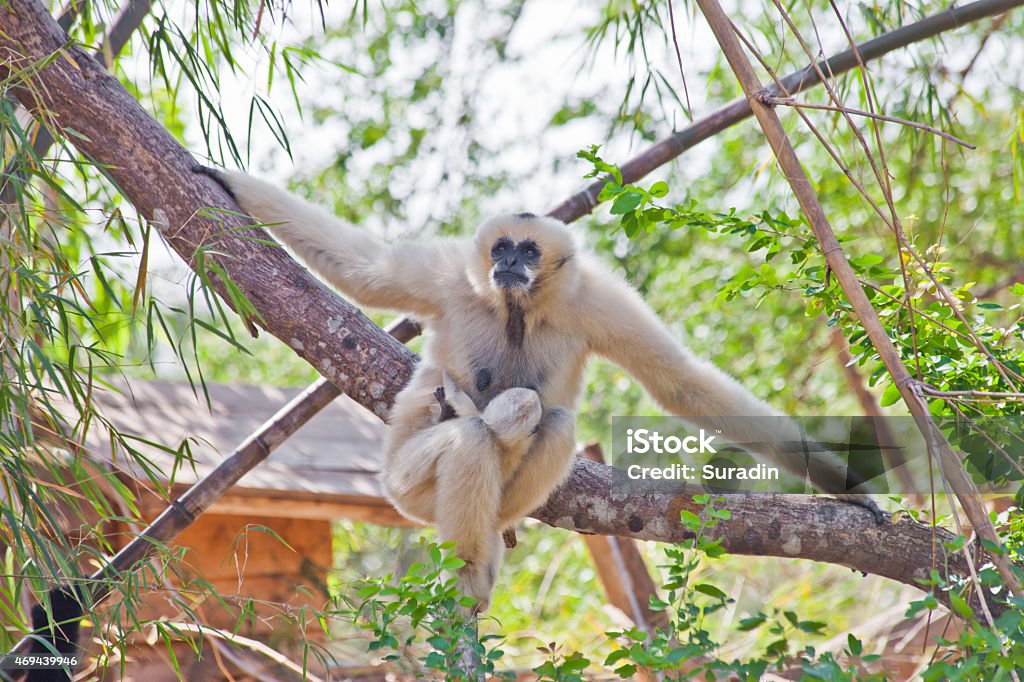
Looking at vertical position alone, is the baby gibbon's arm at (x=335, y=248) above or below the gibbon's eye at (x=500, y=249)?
below

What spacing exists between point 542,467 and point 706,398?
75 cm

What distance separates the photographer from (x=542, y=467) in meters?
3.35

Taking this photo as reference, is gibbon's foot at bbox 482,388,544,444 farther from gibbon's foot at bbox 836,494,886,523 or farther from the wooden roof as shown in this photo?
the wooden roof

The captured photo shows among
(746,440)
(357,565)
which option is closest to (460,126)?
(357,565)

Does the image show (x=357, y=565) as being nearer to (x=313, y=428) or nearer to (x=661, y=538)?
(x=313, y=428)

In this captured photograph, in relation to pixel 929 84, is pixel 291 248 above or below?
below

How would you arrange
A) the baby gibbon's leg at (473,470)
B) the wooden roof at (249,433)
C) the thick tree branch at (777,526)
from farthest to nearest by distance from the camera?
1. the wooden roof at (249,433)
2. the thick tree branch at (777,526)
3. the baby gibbon's leg at (473,470)

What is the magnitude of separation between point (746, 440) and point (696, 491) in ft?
0.99

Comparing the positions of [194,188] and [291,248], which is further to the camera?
[291,248]

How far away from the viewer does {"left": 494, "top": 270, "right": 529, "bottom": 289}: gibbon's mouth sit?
12.2 feet

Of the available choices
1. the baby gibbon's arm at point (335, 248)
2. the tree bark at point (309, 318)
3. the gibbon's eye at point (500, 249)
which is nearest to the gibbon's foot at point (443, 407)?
the tree bark at point (309, 318)

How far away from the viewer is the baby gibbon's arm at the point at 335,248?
11.3 feet

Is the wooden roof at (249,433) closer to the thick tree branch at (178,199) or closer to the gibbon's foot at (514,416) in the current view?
the thick tree branch at (178,199)

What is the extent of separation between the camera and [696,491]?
11.6ft
